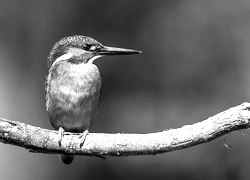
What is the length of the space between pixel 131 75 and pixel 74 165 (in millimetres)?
1034

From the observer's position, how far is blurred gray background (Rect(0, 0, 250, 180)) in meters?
5.70

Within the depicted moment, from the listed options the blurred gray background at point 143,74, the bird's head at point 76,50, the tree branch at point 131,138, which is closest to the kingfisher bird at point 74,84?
the bird's head at point 76,50

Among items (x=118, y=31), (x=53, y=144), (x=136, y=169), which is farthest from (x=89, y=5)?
(x=53, y=144)

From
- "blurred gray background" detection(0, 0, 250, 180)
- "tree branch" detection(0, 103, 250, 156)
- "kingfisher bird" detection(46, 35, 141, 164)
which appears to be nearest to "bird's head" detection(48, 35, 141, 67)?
"kingfisher bird" detection(46, 35, 141, 164)

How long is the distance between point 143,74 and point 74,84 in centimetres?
195

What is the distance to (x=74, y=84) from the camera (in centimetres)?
440

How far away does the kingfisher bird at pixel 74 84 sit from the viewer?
441cm

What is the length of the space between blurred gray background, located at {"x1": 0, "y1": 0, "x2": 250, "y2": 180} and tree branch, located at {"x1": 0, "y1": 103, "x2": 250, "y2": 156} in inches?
67.4

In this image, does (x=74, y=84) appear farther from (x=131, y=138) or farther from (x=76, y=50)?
(x=131, y=138)

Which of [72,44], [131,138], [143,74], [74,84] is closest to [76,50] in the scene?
[72,44]

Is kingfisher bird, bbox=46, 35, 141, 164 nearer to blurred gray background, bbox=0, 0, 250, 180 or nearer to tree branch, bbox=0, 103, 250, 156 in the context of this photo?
tree branch, bbox=0, 103, 250, 156

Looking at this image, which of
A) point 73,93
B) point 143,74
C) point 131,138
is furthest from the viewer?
point 143,74

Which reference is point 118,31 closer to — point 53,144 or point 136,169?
point 136,169

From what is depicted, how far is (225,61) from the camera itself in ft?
21.9
